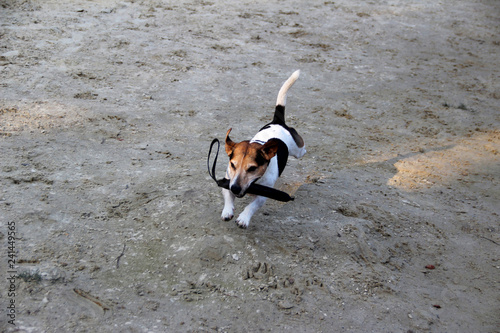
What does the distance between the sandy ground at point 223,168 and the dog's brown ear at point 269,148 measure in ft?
2.40

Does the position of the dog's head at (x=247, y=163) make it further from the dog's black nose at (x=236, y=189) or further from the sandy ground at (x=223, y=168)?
the sandy ground at (x=223, y=168)

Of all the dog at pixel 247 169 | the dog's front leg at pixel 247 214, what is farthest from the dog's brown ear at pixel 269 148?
the dog's front leg at pixel 247 214

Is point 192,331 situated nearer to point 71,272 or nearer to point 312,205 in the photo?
point 71,272

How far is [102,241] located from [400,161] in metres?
4.33

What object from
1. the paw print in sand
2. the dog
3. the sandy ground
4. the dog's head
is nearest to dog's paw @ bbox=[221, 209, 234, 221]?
the dog

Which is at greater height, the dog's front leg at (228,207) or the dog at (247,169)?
the dog at (247,169)

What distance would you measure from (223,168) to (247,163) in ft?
5.16

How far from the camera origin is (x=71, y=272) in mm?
3691

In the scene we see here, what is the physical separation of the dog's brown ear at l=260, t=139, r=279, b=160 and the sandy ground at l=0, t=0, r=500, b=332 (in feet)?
2.40

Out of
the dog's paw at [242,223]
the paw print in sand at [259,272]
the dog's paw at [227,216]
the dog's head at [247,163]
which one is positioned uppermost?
the dog's head at [247,163]

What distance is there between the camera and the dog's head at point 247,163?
4.03m

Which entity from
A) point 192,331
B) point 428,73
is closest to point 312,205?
point 192,331

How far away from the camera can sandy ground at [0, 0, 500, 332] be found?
3.62m

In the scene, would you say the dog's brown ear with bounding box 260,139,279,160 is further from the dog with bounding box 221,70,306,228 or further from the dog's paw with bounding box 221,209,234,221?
the dog's paw with bounding box 221,209,234,221
